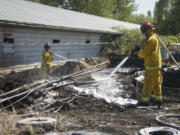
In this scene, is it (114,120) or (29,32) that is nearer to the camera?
(114,120)

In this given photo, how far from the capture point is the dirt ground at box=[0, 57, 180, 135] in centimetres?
480

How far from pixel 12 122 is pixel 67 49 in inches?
425

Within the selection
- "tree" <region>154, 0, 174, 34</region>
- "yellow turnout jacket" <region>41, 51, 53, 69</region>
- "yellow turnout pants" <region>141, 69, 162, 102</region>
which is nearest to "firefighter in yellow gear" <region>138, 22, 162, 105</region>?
"yellow turnout pants" <region>141, 69, 162, 102</region>

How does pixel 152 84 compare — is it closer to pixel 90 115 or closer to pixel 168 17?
pixel 90 115

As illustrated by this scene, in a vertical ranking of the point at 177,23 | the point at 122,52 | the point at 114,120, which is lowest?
the point at 114,120

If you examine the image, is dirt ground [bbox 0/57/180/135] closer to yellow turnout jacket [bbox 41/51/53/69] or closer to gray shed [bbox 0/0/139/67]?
yellow turnout jacket [bbox 41/51/53/69]

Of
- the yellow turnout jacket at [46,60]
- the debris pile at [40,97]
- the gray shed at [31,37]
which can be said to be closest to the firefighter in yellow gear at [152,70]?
the debris pile at [40,97]

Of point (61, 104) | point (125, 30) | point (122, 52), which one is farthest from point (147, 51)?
point (125, 30)

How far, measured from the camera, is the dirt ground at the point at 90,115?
4796 mm

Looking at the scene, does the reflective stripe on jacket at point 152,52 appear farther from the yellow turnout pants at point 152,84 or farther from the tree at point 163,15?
the tree at point 163,15

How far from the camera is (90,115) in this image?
242 inches

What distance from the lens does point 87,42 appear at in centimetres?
1831

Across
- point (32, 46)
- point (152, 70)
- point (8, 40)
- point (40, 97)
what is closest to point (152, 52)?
Result: point (152, 70)

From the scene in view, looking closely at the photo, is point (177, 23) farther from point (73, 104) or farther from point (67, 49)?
point (73, 104)
